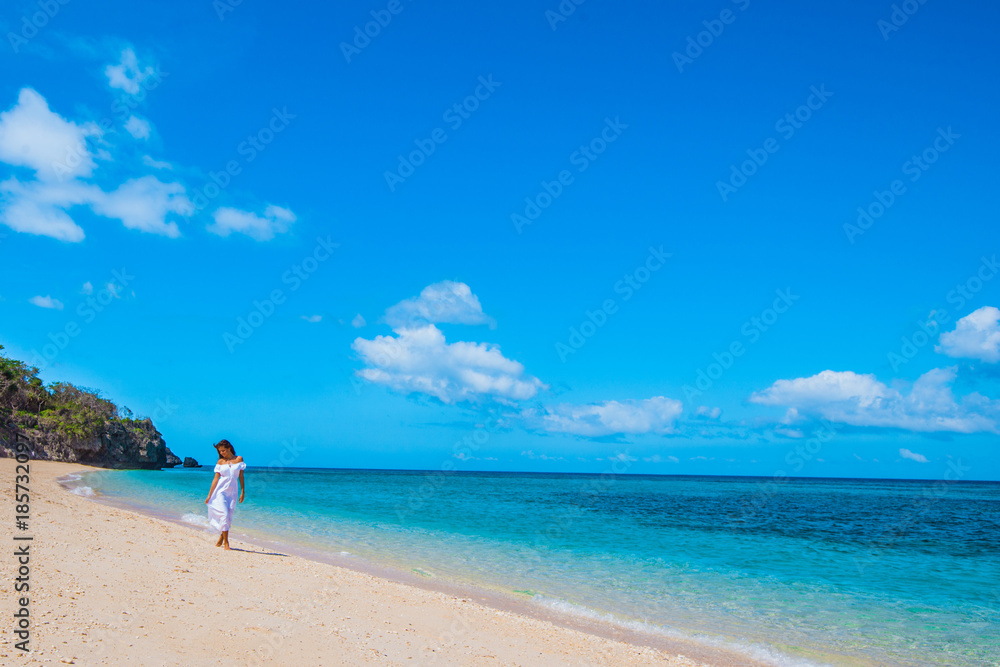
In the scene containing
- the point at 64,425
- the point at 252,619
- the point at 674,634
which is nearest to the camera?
the point at 252,619

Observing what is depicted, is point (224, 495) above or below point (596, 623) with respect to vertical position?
above

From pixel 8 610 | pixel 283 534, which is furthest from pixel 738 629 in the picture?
pixel 283 534

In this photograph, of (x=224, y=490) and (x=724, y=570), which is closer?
(x=224, y=490)

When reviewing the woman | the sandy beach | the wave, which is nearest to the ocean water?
the wave

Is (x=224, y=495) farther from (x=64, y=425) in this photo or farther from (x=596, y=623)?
(x=64, y=425)

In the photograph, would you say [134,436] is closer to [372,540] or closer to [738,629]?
[372,540]

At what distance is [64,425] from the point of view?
53156mm

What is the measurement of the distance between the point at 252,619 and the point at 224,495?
6349 millimetres

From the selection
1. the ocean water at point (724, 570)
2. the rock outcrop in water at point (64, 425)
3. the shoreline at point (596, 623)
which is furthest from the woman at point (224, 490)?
the rock outcrop in water at point (64, 425)

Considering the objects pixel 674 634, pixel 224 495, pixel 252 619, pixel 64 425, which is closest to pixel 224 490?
pixel 224 495

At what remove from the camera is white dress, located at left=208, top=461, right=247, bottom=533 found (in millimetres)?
12344

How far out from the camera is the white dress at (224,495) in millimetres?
12344

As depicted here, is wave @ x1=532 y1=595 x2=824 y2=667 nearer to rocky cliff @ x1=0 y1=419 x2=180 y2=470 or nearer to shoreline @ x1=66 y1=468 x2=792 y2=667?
shoreline @ x1=66 y1=468 x2=792 y2=667

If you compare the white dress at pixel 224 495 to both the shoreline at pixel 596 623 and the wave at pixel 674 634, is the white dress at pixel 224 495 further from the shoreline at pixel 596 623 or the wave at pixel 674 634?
the wave at pixel 674 634
